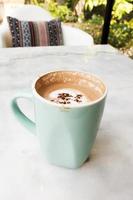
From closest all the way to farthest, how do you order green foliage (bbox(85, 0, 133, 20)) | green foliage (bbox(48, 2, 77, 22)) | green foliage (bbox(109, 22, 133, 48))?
green foliage (bbox(48, 2, 77, 22)) < green foliage (bbox(85, 0, 133, 20)) < green foliage (bbox(109, 22, 133, 48))

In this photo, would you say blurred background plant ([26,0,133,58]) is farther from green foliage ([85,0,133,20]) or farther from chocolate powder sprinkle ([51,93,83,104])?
chocolate powder sprinkle ([51,93,83,104])

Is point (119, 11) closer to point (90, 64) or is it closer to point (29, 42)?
point (29, 42)

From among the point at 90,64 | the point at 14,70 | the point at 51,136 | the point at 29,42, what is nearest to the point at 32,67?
the point at 14,70

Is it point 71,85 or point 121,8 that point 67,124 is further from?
point 121,8

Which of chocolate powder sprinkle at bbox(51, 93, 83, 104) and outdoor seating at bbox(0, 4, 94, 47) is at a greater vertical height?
chocolate powder sprinkle at bbox(51, 93, 83, 104)

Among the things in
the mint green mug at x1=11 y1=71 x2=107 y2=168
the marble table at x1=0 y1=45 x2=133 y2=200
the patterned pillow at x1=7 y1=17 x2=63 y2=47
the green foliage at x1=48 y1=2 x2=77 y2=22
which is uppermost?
the mint green mug at x1=11 y1=71 x2=107 y2=168

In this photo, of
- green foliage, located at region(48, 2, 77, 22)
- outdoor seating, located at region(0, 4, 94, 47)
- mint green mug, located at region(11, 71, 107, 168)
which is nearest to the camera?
mint green mug, located at region(11, 71, 107, 168)

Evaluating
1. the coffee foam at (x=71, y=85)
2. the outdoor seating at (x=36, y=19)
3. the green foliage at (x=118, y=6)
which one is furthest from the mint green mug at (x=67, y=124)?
the green foliage at (x=118, y=6)

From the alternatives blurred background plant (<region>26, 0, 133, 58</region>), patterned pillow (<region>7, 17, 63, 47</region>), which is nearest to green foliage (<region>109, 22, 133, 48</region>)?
blurred background plant (<region>26, 0, 133, 58</region>)
